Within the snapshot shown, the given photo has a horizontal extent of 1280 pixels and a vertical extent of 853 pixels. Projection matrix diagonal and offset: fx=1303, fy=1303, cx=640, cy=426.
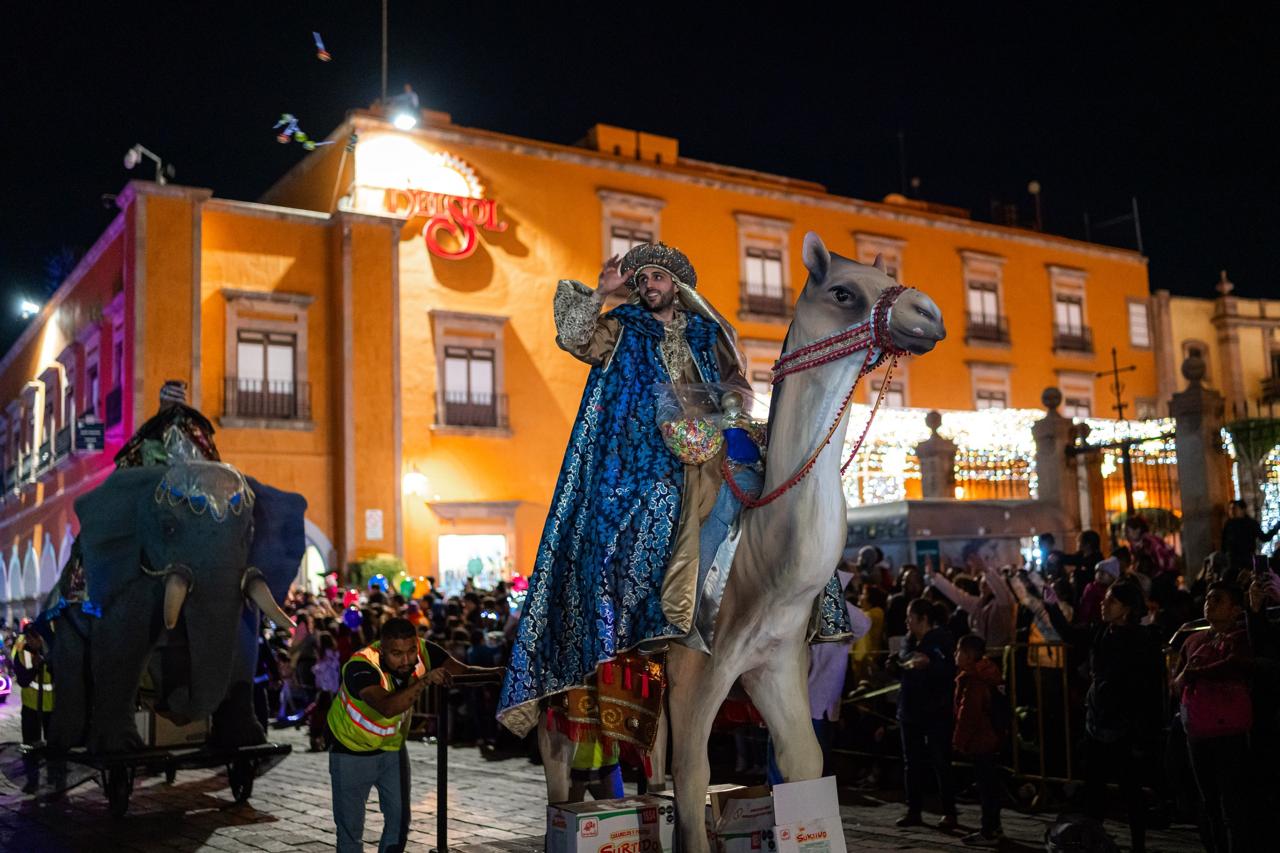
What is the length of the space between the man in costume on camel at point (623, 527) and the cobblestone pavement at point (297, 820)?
77.2 inches

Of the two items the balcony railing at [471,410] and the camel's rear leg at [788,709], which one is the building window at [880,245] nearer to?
the balcony railing at [471,410]

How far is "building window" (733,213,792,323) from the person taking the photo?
3362 cm

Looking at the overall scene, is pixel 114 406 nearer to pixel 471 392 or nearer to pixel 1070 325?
pixel 471 392

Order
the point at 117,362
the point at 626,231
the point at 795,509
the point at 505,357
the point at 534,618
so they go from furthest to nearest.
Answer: the point at 626,231
the point at 505,357
the point at 117,362
the point at 534,618
the point at 795,509

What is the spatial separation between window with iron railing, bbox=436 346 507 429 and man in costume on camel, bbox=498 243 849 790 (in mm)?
23453

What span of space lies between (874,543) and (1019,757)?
27.3 feet

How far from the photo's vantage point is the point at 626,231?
32344mm

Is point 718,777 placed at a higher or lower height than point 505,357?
lower

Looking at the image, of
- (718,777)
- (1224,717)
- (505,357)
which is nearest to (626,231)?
(505,357)

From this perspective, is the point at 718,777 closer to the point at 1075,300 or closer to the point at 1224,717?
the point at 1224,717

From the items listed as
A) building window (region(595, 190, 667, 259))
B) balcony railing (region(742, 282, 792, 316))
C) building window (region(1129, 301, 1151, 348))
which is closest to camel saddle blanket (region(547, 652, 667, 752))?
building window (region(595, 190, 667, 259))

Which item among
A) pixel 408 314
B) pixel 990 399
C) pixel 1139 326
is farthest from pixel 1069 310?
pixel 408 314

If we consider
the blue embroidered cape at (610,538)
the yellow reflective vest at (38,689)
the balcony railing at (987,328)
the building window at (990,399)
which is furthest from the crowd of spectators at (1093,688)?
the balcony railing at (987,328)

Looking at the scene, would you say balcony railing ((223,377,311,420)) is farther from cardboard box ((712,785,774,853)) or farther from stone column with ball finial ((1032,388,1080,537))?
cardboard box ((712,785,774,853))
